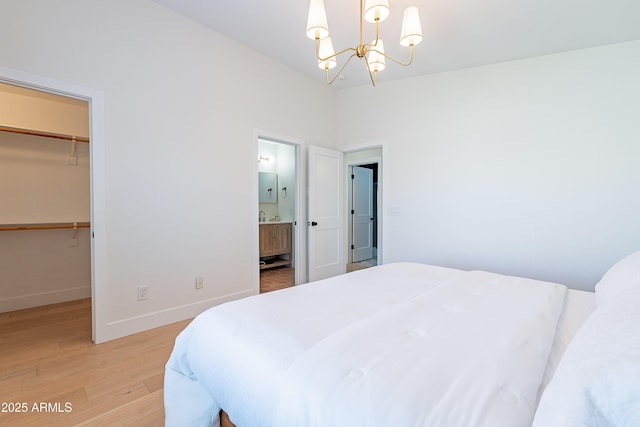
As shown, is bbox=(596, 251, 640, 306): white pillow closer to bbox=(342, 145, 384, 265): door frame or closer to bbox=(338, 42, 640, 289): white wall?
bbox=(338, 42, 640, 289): white wall

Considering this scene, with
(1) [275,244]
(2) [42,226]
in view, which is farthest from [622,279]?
(2) [42,226]

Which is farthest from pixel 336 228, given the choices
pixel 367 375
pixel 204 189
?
pixel 367 375

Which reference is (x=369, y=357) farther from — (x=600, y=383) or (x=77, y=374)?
(x=77, y=374)

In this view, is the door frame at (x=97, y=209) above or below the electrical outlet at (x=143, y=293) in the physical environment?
above

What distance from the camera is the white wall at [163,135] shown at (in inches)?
85.4

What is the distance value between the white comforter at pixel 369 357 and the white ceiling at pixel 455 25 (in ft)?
7.42

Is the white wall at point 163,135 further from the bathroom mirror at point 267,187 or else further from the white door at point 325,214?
the bathroom mirror at point 267,187

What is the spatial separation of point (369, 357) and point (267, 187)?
16.0 feet

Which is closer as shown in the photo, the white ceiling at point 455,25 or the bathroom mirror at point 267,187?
the white ceiling at point 455,25

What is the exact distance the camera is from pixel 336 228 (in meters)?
4.29

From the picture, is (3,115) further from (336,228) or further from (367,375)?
(367,375)

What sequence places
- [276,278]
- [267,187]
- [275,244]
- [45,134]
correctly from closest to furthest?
[45,134] → [276,278] → [275,244] → [267,187]

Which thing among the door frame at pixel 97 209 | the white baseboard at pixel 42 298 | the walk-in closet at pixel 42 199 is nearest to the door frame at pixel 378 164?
the door frame at pixel 97 209

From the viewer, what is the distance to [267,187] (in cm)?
547
